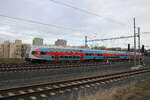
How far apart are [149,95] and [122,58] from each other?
34272 millimetres

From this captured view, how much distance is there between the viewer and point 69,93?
717 cm

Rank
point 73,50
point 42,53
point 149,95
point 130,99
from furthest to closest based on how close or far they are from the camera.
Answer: point 73,50 → point 42,53 → point 149,95 → point 130,99

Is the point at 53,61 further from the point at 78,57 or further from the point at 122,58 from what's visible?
the point at 122,58

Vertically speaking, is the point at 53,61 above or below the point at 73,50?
below

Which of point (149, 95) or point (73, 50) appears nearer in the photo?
point (149, 95)

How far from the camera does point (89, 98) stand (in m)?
7.58

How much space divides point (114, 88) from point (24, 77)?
7.78 metres

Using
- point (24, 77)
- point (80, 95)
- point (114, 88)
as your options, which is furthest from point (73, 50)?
point (80, 95)

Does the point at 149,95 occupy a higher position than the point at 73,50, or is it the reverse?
the point at 73,50

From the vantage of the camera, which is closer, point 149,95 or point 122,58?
point 149,95

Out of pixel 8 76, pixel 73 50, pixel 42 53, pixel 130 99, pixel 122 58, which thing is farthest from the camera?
pixel 122 58

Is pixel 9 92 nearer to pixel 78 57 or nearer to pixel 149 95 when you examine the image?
pixel 149 95

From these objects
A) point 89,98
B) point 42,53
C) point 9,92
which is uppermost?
point 42,53

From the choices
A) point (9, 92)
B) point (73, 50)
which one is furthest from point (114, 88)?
point (73, 50)
